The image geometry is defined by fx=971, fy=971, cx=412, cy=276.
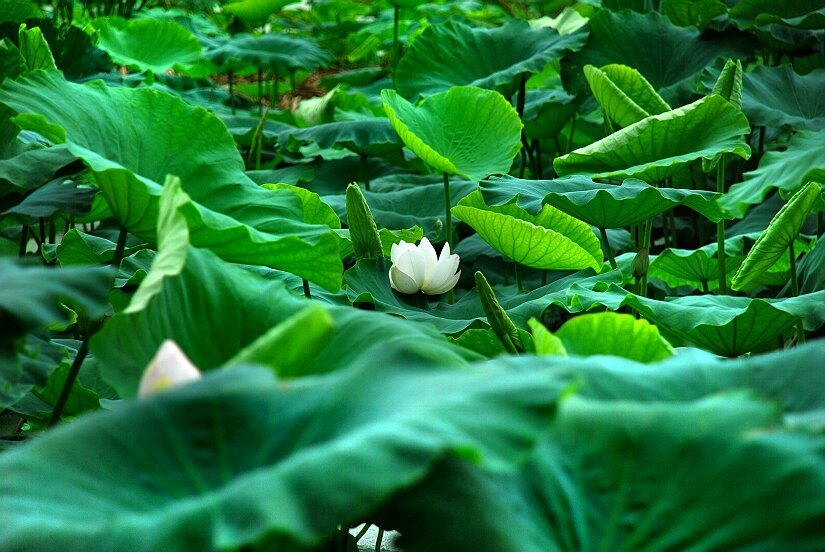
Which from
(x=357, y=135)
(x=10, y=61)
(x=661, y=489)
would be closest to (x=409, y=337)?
(x=661, y=489)

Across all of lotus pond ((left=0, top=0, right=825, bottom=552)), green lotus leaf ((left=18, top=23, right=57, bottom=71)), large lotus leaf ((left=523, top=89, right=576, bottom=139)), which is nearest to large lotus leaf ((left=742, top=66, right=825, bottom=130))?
lotus pond ((left=0, top=0, right=825, bottom=552))

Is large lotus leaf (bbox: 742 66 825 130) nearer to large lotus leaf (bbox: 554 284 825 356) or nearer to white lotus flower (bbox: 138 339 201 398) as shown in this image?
large lotus leaf (bbox: 554 284 825 356)

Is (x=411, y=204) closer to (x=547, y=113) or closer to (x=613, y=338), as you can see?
(x=547, y=113)

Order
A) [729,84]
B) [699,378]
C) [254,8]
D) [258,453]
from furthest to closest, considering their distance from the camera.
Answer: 1. [254,8]
2. [729,84]
3. [699,378]
4. [258,453]

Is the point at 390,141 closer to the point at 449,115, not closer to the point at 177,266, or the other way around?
the point at 449,115

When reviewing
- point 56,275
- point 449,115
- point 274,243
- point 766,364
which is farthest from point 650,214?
point 56,275

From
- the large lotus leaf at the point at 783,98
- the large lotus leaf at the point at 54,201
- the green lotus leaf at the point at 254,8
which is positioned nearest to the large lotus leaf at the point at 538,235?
the large lotus leaf at the point at 54,201

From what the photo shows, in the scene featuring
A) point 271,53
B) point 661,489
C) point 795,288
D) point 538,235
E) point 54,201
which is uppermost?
point 661,489
